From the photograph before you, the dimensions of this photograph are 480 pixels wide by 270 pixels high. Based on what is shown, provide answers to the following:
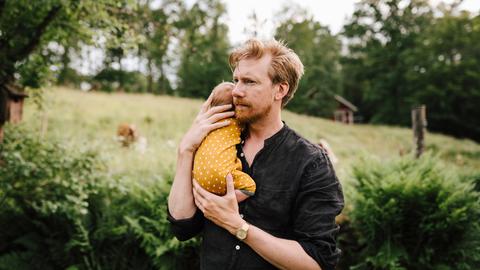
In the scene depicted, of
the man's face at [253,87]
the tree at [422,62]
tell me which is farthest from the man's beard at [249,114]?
the tree at [422,62]

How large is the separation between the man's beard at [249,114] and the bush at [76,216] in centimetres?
299

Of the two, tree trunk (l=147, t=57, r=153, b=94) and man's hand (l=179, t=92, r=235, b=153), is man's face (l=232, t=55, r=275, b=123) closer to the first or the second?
man's hand (l=179, t=92, r=235, b=153)

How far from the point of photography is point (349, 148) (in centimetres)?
1828

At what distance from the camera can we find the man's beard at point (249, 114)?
221 centimetres

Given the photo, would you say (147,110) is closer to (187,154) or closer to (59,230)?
(59,230)

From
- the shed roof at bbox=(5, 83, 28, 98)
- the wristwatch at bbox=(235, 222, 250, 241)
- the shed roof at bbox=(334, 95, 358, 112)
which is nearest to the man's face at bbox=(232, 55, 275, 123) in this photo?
the wristwatch at bbox=(235, 222, 250, 241)

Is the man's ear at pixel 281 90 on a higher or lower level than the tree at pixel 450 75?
lower

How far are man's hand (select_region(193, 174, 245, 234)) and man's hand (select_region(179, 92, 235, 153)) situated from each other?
1.03 feet

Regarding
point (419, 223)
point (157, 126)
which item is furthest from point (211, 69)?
point (419, 223)

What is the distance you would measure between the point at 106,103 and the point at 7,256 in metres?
16.7

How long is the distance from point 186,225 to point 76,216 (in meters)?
3.56

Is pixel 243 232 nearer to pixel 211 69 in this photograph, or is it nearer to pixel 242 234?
pixel 242 234

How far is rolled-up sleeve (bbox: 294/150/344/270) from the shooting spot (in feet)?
6.61

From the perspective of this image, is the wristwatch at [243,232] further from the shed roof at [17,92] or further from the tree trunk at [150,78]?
the tree trunk at [150,78]
